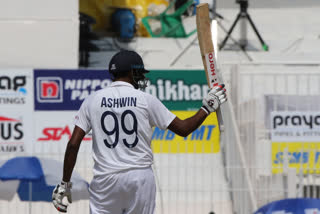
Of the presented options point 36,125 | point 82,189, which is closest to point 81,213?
point 82,189

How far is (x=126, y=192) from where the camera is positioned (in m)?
5.04

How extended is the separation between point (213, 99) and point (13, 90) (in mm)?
7091

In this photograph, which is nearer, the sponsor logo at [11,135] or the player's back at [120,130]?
the player's back at [120,130]

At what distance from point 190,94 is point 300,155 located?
2.42m

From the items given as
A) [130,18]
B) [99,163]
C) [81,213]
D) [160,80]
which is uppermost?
[130,18]

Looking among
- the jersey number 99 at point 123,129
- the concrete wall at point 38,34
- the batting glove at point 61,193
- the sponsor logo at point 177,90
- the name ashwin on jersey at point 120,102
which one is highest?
the concrete wall at point 38,34

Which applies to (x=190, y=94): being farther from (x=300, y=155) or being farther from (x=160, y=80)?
(x=300, y=155)

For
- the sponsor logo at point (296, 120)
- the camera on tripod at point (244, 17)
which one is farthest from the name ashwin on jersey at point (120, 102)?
the camera on tripod at point (244, 17)

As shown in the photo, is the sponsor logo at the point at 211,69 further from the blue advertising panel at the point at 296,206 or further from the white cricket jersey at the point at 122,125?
the blue advertising panel at the point at 296,206

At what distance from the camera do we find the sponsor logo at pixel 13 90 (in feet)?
38.8

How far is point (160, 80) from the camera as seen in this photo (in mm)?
12023

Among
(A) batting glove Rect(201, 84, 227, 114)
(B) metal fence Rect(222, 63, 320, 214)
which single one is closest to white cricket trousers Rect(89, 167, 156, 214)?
(A) batting glove Rect(201, 84, 227, 114)

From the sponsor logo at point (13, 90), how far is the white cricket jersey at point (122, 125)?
6.90 m

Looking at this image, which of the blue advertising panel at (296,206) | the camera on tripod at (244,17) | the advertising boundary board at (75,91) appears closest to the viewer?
the blue advertising panel at (296,206)
